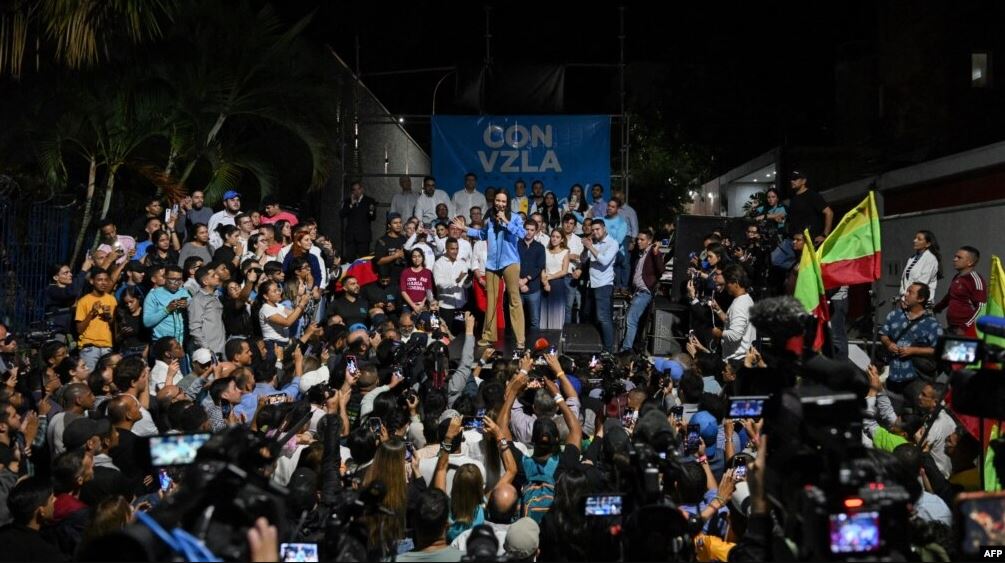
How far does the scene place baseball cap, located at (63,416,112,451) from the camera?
7090mm

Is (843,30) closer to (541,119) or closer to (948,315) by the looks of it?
(541,119)

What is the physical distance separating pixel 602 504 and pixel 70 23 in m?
8.68

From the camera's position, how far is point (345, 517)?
15.7ft

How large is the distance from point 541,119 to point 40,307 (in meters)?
8.41

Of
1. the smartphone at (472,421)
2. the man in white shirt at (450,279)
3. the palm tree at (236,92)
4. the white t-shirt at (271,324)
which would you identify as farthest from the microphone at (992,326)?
the palm tree at (236,92)

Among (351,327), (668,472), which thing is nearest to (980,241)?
(351,327)

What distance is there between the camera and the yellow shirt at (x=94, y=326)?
11.4 m

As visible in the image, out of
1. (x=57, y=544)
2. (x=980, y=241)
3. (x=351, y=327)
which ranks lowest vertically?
(x=57, y=544)

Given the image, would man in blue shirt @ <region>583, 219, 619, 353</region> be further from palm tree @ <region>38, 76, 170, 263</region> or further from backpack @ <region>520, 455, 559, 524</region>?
backpack @ <region>520, 455, 559, 524</region>

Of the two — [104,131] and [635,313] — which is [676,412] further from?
[104,131]

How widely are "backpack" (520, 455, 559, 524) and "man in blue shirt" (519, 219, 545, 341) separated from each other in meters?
7.31

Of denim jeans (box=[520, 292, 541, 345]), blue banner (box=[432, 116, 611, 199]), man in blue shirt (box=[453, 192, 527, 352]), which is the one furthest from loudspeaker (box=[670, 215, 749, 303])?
blue banner (box=[432, 116, 611, 199])

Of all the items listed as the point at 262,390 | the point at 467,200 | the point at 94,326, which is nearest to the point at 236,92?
the point at 467,200

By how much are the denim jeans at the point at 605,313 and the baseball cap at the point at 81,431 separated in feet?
27.5
